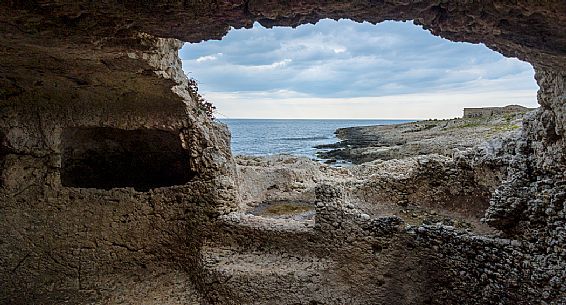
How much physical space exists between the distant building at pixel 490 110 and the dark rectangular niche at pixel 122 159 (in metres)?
22.7

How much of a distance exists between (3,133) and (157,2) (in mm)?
6489

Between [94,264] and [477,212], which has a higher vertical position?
[477,212]

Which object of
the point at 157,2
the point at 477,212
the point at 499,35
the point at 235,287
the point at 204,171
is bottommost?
the point at 235,287

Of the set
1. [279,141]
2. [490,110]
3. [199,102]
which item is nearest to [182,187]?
[199,102]

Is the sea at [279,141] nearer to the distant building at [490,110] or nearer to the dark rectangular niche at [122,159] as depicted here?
the dark rectangular niche at [122,159]

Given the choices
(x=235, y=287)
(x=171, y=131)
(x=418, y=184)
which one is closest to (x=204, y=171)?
(x=171, y=131)

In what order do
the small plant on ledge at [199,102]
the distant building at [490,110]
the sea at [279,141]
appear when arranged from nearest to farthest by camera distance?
the small plant on ledge at [199,102], the distant building at [490,110], the sea at [279,141]

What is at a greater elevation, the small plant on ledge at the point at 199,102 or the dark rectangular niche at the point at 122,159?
the small plant on ledge at the point at 199,102

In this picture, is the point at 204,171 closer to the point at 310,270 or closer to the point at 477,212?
the point at 310,270

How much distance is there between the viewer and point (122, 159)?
11.1 meters

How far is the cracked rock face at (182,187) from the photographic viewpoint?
4395mm

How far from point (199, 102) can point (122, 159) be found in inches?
118

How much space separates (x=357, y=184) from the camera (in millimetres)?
10344

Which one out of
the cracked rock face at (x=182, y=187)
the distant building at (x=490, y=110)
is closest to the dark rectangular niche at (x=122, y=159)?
the cracked rock face at (x=182, y=187)
